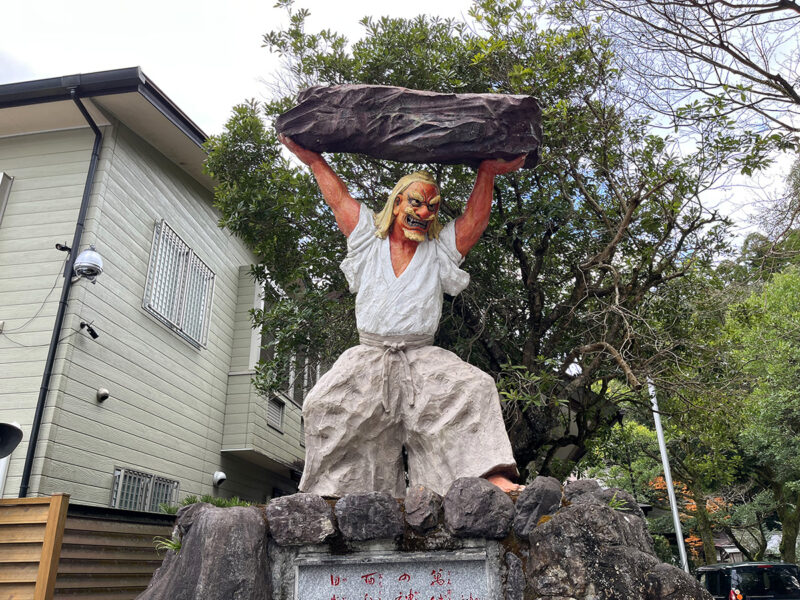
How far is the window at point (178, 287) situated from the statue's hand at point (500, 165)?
5.96 m

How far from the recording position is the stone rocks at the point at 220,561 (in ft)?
9.97

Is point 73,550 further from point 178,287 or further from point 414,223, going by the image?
point 178,287

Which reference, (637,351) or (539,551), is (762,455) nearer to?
(637,351)

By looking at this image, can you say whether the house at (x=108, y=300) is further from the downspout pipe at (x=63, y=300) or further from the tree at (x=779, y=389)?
the tree at (x=779, y=389)

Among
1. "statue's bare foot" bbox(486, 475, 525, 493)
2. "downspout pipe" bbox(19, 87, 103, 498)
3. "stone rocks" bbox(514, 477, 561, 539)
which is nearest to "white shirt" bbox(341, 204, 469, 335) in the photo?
"statue's bare foot" bbox(486, 475, 525, 493)

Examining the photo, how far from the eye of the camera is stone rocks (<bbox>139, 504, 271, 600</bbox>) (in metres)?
3.04

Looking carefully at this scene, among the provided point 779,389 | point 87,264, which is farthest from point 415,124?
point 779,389

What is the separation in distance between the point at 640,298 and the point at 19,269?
714cm

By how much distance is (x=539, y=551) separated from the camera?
317cm

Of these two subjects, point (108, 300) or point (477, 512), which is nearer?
point (477, 512)

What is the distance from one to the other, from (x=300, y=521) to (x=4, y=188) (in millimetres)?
7365

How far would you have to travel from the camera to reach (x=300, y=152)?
4734 mm

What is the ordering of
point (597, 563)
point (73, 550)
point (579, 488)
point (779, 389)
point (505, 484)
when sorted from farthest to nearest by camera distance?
point (779, 389)
point (73, 550)
point (505, 484)
point (579, 488)
point (597, 563)

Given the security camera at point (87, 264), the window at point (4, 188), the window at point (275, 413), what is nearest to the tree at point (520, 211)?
the security camera at point (87, 264)
